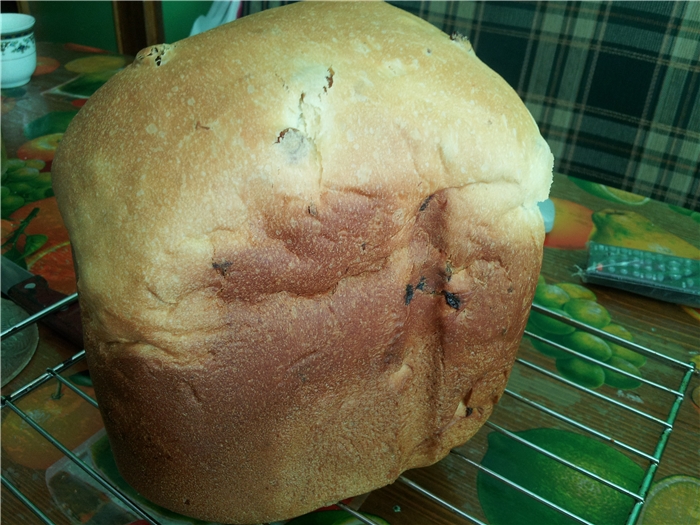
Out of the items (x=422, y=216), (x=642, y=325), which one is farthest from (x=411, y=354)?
(x=642, y=325)

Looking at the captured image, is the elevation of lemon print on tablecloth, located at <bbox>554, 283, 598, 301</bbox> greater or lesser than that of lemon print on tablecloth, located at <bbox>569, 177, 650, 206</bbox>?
lesser

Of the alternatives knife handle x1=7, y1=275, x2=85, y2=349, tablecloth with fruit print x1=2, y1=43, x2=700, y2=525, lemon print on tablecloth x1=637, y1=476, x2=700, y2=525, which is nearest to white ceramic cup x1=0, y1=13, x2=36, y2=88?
tablecloth with fruit print x1=2, y1=43, x2=700, y2=525

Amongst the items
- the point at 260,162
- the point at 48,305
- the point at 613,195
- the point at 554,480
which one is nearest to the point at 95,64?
the point at 48,305

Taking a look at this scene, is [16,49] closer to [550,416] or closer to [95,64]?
[95,64]

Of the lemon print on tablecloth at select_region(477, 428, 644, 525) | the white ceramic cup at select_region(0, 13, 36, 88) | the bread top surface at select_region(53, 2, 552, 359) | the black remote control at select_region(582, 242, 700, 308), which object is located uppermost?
the bread top surface at select_region(53, 2, 552, 359)

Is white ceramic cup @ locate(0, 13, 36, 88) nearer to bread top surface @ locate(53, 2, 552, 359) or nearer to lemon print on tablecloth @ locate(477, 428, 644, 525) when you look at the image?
bread top surface @ locate(53, 2, 552, 359)

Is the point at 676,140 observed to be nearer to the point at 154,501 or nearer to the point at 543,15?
the point at 543,15

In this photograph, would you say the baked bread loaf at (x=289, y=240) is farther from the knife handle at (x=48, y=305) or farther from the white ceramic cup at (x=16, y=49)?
the white ceramic cup at (x=16, y=49)
